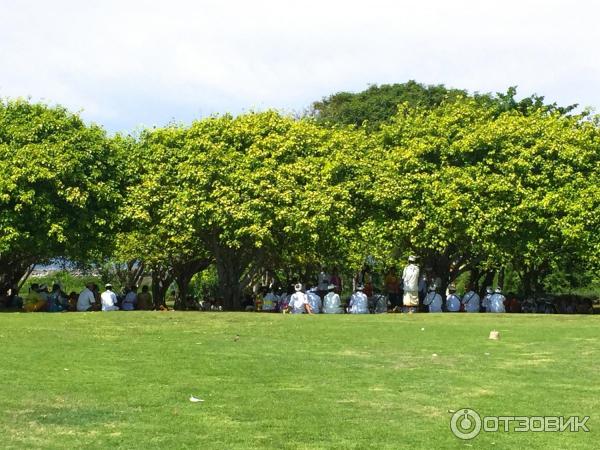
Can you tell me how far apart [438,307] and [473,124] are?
638 centimetres

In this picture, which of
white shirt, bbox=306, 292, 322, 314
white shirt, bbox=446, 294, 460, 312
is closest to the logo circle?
white shirt, bbox=306, 292, 322, 314

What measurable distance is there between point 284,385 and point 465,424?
9.57 ft

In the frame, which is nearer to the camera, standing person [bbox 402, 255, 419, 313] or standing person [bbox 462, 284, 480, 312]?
standing person [bbox 402, 255, 419, 313]

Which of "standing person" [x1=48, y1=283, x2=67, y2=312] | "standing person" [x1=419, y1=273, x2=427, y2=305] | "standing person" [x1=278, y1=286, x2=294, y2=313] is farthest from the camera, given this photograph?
"standing person" [x1=419, y1=273, x2=427, y2=305]

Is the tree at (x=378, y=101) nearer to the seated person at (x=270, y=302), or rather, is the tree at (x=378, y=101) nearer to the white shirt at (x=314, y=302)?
Answer: the seated person at (x=270, y=302)

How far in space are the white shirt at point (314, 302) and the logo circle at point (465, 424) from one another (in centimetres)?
1744

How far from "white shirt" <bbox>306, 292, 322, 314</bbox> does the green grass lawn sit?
7752 millimetres

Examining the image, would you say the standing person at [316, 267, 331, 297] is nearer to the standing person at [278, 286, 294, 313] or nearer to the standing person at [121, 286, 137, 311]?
the standing person at [278, 286, 294, 313]

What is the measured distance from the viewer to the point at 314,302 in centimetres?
2658

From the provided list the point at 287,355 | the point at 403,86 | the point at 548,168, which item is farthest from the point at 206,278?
the point at 287,355

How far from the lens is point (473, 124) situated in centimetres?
2950

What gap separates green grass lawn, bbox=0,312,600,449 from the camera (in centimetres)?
794

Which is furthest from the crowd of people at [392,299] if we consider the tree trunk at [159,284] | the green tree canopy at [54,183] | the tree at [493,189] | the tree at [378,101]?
the tree at [378,101]

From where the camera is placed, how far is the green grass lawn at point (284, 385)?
26.0 ft
